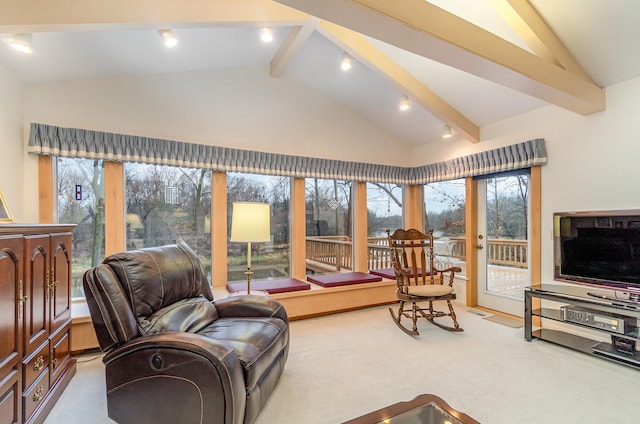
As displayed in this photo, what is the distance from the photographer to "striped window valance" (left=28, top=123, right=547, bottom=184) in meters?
2.92

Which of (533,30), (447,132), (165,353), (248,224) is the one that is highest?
(533,30)

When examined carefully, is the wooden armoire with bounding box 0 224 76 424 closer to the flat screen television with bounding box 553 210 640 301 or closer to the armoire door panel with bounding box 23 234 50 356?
the armoire door panel with bounding box 23 234 50 356

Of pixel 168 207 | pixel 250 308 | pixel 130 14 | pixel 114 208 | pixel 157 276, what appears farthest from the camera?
pixel 168 207

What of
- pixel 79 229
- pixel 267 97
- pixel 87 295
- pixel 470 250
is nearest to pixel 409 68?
pixel 267 97

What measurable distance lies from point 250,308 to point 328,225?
7.68 feet

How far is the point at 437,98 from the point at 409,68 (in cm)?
54

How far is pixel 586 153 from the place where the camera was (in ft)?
10.0

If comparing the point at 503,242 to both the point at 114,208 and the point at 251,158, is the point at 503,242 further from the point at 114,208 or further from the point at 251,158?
the point at 114,208

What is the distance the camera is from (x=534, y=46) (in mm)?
2621

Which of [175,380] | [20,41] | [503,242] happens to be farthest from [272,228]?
[503,242]

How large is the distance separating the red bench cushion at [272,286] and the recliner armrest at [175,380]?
5.62ft

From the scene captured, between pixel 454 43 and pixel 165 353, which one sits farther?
pixel 454 43

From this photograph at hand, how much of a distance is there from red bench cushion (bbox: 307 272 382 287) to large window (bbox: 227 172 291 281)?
1.50 ft

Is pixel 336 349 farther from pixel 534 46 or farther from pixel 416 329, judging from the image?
pixel 534 46
